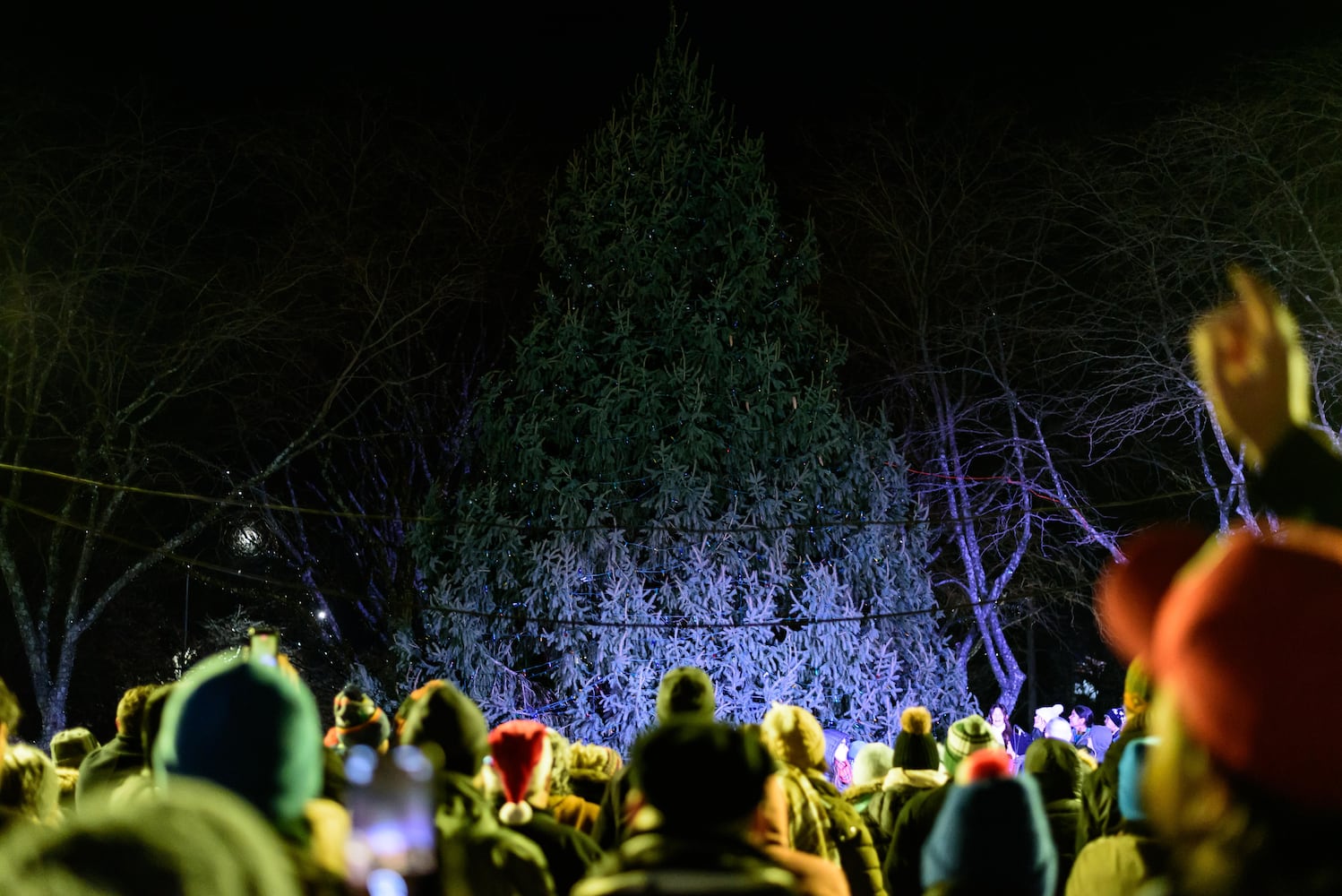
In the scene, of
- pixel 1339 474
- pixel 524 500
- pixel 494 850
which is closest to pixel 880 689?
pixel 524 500

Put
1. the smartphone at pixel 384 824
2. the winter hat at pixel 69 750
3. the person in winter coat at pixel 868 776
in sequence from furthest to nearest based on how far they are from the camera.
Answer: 1. the person in winter coat at pixel 868 776
2. the winter hat at pixel 69 750
3. the smartphone at pixel 384 824

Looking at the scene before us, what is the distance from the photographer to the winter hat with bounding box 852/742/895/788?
759cm

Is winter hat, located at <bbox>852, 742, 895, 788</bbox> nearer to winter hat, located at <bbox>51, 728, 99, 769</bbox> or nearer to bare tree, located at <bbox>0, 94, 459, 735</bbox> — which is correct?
winter hat, located at <bbox>51, 728, 99, 769</bbox>

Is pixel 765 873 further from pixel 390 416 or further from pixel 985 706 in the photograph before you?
pixel 985 706

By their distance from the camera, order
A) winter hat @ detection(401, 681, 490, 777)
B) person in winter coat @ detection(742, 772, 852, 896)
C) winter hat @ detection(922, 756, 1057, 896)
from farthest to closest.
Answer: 1. winter hat @ detection(401, 681, 490, 777)
2. person in winter coat @ detection(742, 772, 852, 896)
3. winter hat @ detection(922, 756, 1057, 896)

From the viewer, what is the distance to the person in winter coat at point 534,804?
4.08 meters

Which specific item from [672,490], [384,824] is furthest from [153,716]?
[672,490]

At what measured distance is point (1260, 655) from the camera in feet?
4.69

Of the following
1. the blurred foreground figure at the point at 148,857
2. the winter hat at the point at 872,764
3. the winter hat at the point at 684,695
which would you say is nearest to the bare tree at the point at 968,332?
the winter hat at the point at 872,764

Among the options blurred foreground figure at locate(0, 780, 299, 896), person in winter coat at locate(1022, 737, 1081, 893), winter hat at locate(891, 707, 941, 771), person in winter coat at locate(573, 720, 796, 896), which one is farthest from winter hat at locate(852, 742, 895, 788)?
blurred foreground figure at locate(0, 780, 299, 896)

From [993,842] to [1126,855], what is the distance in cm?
137

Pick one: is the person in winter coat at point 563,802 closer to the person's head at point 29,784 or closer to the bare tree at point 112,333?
the person's head at point 29,784

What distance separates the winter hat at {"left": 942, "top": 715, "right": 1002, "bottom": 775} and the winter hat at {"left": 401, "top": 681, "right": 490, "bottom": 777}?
358 cm

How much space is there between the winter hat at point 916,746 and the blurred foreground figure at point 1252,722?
5485mm
